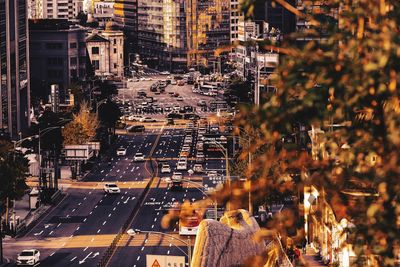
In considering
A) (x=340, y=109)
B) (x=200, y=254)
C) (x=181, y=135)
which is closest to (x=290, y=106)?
(x=340, y=109)

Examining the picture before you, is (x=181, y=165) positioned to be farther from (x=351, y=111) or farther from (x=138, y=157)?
(x=351, y=111)

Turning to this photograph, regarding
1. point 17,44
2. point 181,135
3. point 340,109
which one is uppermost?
point 340,109

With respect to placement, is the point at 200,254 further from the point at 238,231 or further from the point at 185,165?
the point at 185,165

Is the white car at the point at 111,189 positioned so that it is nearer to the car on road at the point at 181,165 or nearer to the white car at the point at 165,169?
the white car at the point at 165,169

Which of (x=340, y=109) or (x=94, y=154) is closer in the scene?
(x=340, y=109)

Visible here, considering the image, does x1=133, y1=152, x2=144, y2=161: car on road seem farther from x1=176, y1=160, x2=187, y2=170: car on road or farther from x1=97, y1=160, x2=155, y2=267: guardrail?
x1=97, y1=160, x2=155, y2=267: guardrail

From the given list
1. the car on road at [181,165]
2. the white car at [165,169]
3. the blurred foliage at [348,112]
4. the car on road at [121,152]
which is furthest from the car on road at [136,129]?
the blurred foliage at [348,112]
